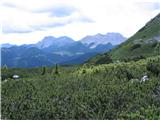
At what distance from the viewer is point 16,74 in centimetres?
19300

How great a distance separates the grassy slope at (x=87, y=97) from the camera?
102875 mm

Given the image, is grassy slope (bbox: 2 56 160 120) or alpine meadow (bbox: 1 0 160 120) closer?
alpine meadow (bbox: 1 0 160 120)

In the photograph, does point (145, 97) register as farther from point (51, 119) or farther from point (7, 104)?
point (7, 104)

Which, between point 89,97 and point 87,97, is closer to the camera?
point 87,97

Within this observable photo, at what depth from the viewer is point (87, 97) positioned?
117 metres

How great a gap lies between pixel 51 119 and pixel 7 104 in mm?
15984

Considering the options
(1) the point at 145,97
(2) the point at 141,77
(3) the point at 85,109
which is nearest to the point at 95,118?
(3) the point at 85,109

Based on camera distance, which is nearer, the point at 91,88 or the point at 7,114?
the point at 7,114

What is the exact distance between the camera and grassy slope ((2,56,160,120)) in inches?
4050

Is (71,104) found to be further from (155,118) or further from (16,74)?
(16,74)

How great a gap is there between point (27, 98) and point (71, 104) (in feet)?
58.3

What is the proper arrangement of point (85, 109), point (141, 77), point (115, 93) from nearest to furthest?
1. point (85, 109)
2. point (115, 93)
3. point (141, 77)

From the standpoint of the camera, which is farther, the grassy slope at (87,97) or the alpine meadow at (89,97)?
the grassy slope at (87,97)

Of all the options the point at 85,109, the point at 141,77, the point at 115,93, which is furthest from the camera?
the point at 141,77
